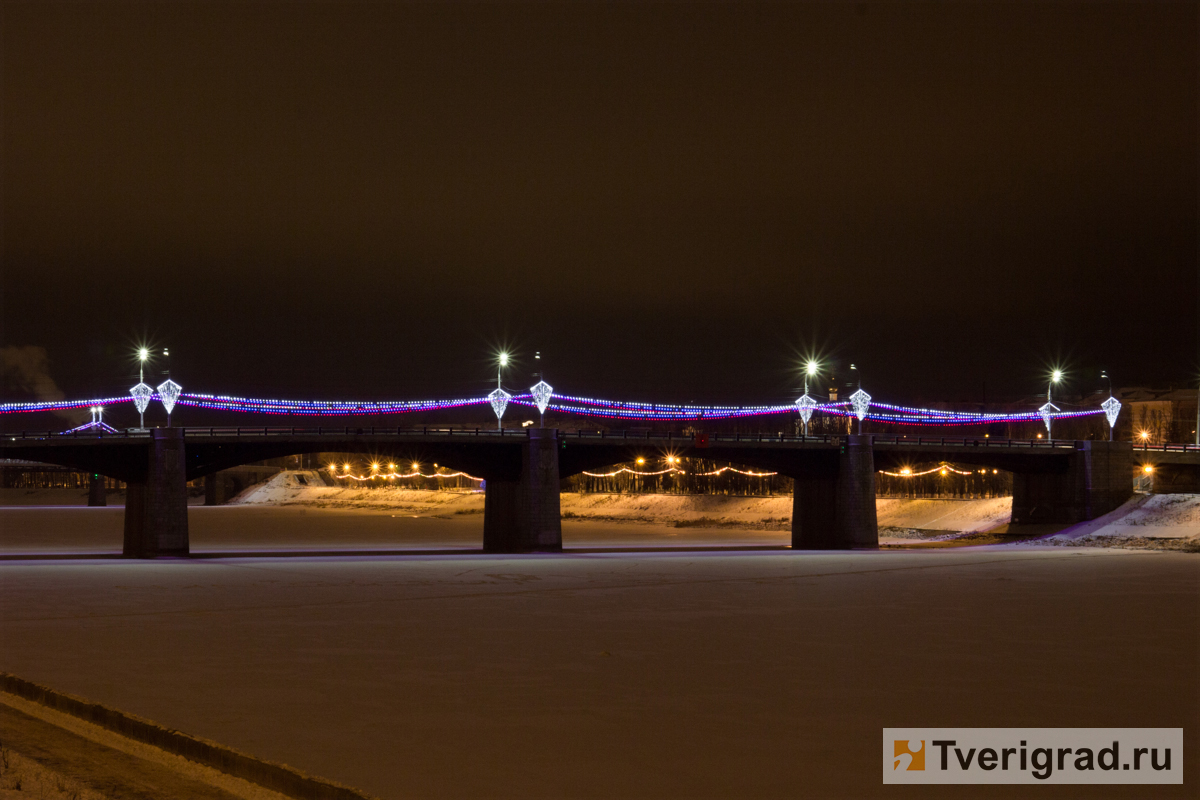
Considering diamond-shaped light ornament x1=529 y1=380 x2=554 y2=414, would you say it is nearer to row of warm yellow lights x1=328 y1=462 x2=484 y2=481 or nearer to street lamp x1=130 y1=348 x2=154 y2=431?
street lamp x1=130 y1=348 x2=154 y2=431

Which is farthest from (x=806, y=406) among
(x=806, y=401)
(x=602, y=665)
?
(x=602, y=665)

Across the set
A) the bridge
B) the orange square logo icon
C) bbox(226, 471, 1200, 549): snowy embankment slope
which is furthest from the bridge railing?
the orange square logo icon

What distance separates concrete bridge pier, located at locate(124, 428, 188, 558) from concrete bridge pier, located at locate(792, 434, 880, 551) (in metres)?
36.4

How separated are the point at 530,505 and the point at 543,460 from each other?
285 centimetres

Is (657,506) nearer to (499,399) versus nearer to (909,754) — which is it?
(499,399)

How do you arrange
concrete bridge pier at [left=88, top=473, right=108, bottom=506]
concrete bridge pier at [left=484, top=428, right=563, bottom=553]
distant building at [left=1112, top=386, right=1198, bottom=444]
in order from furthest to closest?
concrete bridge pier at [left=88, top=473, right=108, bottom=506] < distant building at [left=1112, top=386, right=1198, bottom=444] < concrete bridge pier at [left=484, top=428, right=563, bottom=553]

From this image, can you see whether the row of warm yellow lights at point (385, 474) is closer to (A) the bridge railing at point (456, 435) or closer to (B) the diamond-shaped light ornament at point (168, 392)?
(A) the bridge railing at point (456, 435)

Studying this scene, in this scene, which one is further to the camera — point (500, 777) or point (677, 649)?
point (677, 649)

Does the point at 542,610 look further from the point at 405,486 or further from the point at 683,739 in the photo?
the point at 405,486

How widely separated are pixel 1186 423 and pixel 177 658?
142406 mm

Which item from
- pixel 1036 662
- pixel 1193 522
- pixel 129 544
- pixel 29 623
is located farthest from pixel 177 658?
pixel 1193 522

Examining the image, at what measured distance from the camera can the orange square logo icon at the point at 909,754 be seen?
1367 centimetres

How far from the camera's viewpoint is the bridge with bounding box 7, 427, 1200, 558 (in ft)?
200

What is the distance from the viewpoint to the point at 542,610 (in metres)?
31.3
